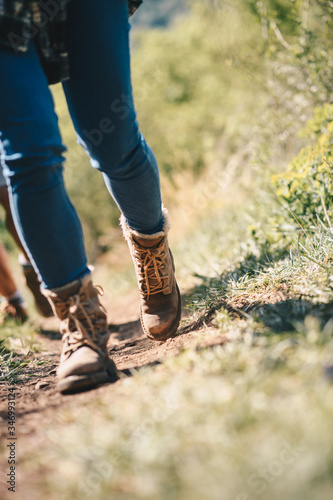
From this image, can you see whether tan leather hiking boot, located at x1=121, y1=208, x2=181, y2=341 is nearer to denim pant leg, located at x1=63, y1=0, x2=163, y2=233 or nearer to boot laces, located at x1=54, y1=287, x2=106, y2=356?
denim pant leg, located at x1=63, y1=0, x2=163, y2=233

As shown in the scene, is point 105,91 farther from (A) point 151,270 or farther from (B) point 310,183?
(B) point 310,183

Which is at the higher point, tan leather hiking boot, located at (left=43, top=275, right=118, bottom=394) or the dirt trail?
tan leather hiking boot, located at (left=43, top=275, right=118, bottom=394)

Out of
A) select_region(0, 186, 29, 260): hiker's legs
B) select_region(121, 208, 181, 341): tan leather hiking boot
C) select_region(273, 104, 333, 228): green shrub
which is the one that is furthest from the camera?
select_region(0, 186, 29, 260): hiker's legs

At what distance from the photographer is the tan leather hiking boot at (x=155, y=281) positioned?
5.33 ft

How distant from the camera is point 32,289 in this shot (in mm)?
2566

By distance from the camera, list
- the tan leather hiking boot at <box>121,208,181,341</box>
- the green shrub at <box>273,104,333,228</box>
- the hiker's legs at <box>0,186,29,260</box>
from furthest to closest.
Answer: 1. the hiker's legs at <box>0,186,29,260</box>
2. the green shrub at <box>273,104,333,228</box>
3. the tan leather hiking boot at <box>121,208,181,341</box>

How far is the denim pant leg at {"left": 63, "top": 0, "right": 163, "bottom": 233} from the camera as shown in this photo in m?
1.26

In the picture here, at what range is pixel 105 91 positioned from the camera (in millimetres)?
1294

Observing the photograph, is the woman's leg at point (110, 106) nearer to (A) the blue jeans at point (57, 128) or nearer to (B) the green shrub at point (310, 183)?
(A) the blue jeans at point (57, 128)

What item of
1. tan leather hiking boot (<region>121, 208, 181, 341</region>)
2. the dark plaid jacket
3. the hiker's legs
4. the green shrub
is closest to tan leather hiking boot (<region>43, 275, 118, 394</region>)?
tan leather hiking boot (<region>121, 208, 181, 341</region>)

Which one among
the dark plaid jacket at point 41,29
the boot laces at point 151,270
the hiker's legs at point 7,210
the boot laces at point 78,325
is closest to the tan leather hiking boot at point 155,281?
the boot laces at point 151,270

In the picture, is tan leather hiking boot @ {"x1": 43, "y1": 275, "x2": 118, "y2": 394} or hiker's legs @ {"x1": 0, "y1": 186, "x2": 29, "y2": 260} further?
hiker's legs @ {"x1": 0, "y1": 186, "x2": 29, "y2": 260}

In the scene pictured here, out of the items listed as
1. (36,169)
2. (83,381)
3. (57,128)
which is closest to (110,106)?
(57,128)

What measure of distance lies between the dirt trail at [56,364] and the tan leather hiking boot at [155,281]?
64 millimetres
